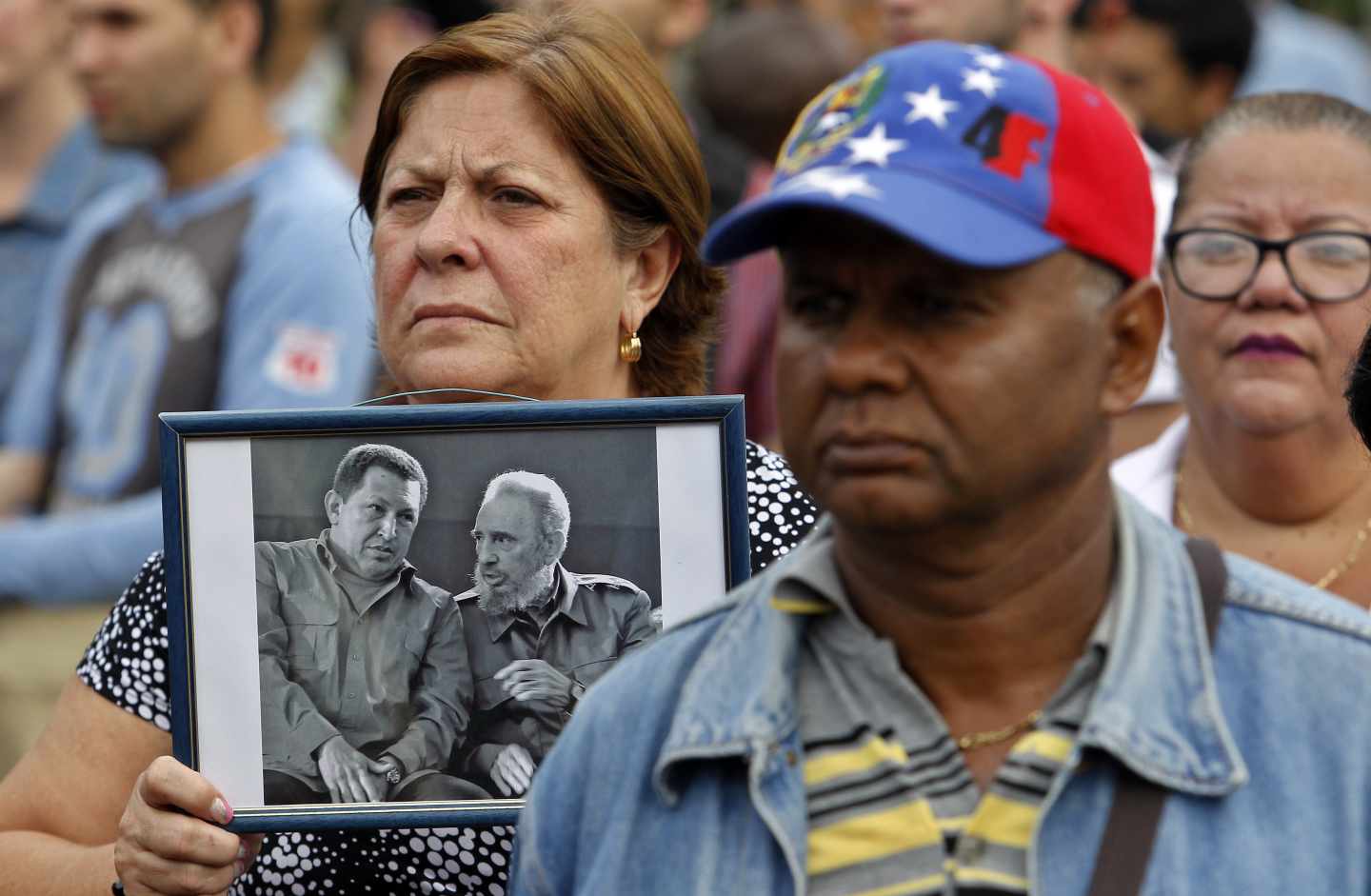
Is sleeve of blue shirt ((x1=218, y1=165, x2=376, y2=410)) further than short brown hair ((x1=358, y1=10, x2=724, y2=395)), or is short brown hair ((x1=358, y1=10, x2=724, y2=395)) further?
sleeve of blue shirt ((x1=218, y1=165, x2=376, y2=410))

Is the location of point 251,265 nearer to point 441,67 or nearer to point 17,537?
point 17,537

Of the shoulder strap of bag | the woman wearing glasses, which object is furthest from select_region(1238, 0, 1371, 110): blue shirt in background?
the shoulder strap of bag

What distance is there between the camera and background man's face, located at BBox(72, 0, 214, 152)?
18.6ft

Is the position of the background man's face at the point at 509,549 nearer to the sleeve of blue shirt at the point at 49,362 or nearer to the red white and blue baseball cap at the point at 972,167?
the red white and blue baseball cap at the point at 972,167

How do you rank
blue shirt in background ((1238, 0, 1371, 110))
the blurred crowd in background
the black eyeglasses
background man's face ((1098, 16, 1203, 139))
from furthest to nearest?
blue shirt in background ((1238, 0, 1371, 110)) < background man's face ((1098, 16, 1203, 139)) < the blurred crowd in background < the black eyeglasses

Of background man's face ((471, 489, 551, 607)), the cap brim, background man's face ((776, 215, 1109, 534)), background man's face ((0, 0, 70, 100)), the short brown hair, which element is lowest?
background man's face ((471, 489, 551, 607))

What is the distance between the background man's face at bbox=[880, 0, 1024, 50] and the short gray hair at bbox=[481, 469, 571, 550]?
3.64m

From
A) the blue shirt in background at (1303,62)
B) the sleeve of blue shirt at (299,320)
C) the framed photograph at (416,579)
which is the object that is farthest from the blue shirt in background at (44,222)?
the blue shirt in background at (1303,62)

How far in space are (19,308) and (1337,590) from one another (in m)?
4.70

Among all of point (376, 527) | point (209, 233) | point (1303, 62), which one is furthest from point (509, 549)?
point (1303, 62)

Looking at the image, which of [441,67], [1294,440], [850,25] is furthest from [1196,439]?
[850,25]

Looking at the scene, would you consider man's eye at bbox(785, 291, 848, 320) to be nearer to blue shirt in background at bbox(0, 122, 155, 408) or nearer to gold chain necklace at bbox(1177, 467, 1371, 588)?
gold chain necklace at bbox(1177, 467, 1371, 588)

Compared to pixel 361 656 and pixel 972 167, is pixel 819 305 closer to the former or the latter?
pixel 972 167

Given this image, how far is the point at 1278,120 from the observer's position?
376cm
